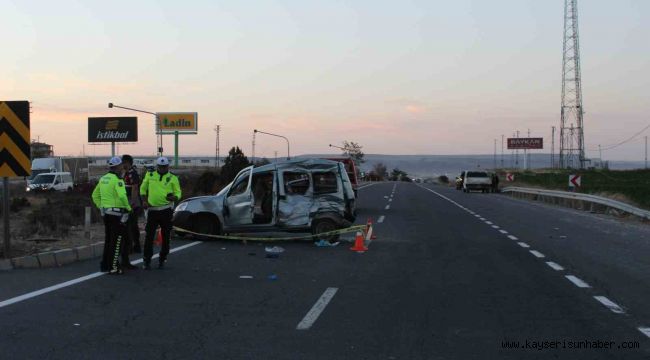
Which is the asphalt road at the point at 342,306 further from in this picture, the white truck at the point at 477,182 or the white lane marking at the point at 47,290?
the white truck at the point at 477,182

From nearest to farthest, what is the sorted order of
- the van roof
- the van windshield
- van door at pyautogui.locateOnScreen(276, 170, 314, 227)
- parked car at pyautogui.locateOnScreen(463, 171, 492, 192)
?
van door at pyautogui.locateOnScreen(276, 170, 314, 227) < the van roof < the van windshield < parked car at pyautogui.locateOnScreen(463, 171, 492, 192)

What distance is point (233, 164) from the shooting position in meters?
40.6

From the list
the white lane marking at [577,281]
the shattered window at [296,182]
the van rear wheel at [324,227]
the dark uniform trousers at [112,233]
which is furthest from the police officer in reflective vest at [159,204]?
the white lane marking at [577,281]

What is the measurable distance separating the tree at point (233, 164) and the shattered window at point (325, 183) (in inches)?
879

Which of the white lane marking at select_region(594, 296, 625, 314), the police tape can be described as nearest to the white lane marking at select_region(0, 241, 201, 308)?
the police tape

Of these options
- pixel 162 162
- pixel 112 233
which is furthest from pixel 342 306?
pixel 162 162

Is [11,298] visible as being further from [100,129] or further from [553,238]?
[100,129]

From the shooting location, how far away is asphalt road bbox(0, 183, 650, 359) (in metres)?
6.22

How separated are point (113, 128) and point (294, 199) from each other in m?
47.8

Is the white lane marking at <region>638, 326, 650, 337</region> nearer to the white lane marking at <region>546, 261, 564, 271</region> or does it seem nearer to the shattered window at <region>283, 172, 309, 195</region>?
the white lane marking at <region>546, 261, 564, 271</region>

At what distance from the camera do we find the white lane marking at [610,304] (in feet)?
25.8

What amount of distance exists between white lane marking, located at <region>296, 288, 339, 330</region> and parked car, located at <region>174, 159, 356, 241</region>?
5.99 meters

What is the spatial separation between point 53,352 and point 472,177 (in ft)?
171

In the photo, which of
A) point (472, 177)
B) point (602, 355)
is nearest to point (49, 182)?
point (472, 177)
